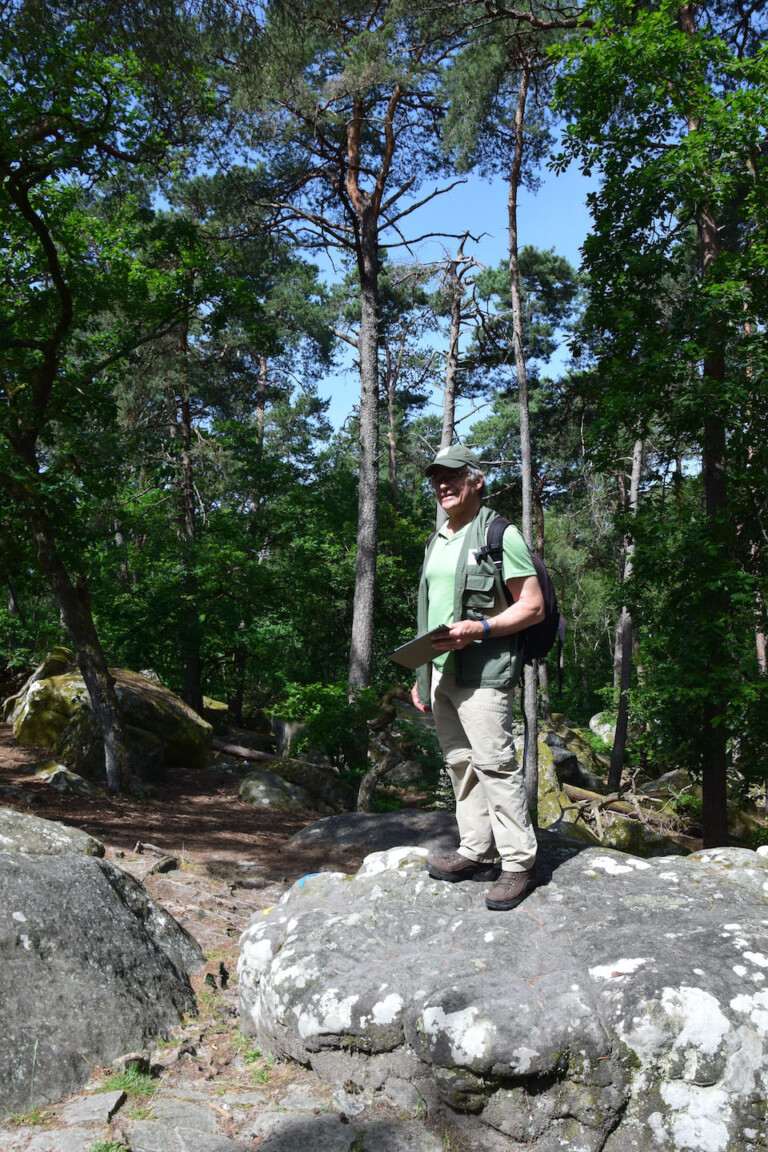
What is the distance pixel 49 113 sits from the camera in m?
8.20

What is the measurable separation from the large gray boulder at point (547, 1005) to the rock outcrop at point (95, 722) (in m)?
8.26

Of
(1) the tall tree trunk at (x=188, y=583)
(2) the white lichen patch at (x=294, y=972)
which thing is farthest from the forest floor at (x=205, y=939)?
(1) the tall tree trunk at (x=188, y=583)

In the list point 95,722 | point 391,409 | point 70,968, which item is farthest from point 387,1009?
point 391,409

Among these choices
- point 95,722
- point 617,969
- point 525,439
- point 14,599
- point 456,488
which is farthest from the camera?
point 14,599

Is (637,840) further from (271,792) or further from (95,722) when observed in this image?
(95,722)

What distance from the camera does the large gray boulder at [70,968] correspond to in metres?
2.95

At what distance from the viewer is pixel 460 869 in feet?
12.8

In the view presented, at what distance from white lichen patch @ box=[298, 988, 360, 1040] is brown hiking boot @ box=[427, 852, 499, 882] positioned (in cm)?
93

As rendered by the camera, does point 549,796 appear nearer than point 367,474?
No

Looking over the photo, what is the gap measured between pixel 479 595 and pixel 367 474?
11.0 m

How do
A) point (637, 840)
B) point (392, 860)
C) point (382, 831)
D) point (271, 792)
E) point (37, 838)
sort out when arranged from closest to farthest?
point (37, 838), point (392, 860), point (382, 831), point (271, 792), point (637, 840)

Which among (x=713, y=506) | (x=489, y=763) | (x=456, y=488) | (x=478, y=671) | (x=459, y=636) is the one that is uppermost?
(x=713, y=506)

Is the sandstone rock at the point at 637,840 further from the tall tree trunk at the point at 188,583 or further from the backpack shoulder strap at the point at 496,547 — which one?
the backpack shoulder strap at the point at 496,547

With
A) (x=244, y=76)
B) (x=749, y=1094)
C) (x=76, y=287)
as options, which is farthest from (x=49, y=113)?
(x=749, y=1094)
